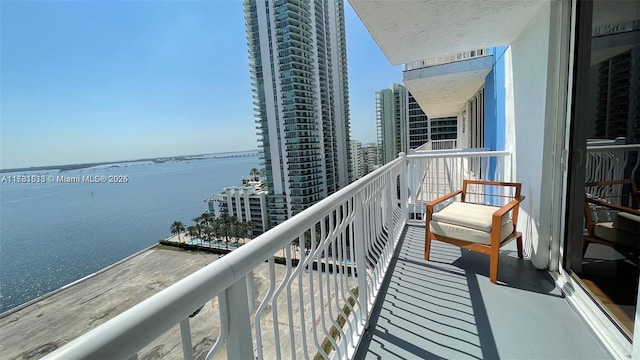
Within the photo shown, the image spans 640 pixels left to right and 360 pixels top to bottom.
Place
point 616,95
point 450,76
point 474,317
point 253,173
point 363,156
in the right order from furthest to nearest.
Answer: point 363,156, point 253,173, point 450,76, point 616,95, point 474,317

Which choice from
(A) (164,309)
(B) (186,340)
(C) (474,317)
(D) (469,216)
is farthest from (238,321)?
(D) (469,216)

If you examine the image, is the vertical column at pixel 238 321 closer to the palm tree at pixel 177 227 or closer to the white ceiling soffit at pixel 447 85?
the white ceiling soffit at pixel 447 85

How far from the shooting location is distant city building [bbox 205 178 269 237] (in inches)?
912

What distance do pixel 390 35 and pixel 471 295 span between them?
2753mm

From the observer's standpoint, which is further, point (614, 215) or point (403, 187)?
point (403, 187)

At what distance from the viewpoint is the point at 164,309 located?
0.51 meters

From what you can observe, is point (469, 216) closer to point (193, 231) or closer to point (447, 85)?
point (447, 85)

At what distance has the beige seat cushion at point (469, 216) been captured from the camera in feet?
8.33

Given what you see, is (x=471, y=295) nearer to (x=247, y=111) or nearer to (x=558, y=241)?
(x=558, y=241)

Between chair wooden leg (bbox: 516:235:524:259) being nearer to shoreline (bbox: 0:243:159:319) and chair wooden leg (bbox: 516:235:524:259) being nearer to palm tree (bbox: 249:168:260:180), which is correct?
shoreline (bbox: 0:243:159:319)

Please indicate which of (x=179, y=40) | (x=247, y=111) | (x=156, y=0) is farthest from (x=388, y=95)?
(x=156, y=0)

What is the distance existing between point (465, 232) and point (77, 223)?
83.8 feet

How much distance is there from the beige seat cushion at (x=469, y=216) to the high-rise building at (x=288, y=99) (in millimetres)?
20270

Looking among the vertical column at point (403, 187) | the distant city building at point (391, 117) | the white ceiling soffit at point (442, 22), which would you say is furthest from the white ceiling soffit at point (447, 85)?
the distant city building at point (391, 117)
